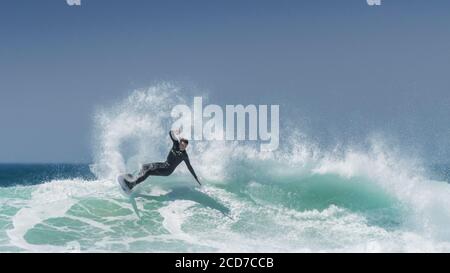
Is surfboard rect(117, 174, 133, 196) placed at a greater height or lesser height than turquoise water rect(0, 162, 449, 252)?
greater

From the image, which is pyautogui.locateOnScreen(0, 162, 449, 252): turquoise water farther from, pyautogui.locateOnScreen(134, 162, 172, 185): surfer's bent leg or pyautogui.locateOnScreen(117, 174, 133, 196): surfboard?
pyautogui.locateOnScreen(134, 162, 172, 185): surfer's bent leg

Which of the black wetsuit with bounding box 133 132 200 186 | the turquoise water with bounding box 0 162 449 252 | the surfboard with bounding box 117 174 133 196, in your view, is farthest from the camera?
the surfboard with bounding box 117 174 133 196

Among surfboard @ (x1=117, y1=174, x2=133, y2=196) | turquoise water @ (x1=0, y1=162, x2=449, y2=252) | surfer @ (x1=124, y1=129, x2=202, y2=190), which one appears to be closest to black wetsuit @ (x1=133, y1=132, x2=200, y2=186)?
surfer @ (x1=124, y1=129, x2=202, y2=190)

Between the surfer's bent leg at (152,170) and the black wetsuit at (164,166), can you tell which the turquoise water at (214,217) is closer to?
the surfer's bent leg at (152,170)

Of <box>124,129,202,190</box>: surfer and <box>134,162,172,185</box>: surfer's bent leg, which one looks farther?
<box>134,162,172,185</box>: surfer's bent leg

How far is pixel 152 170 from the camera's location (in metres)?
13.8

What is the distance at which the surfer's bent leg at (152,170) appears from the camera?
1371cm

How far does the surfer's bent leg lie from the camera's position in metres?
13.7

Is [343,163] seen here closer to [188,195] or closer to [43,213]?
[188,195]

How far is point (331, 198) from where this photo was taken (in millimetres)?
15375

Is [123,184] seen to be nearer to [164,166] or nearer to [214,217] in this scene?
[164,166]

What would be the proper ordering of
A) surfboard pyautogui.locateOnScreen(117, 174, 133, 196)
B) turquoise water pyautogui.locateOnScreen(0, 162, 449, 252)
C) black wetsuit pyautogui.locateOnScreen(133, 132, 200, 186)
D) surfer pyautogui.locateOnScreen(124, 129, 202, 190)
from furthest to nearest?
surfboard pyautogui.locateOnScreen(117, 174, 133, 196) < black wetsuit pyautogui.locateOnScreen(133, 132, 200, 186) < surfer pyautogui.locateOnScreen(124, 129, 202, 190) < turquoise water pyautogui.locateOnScreen(0, 162, 449, 252)

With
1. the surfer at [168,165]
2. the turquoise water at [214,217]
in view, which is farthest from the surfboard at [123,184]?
the turquoise water at [214,217]

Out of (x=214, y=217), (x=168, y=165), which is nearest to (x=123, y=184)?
(x=168, y=165)
